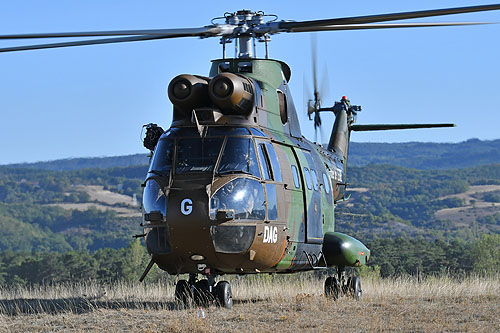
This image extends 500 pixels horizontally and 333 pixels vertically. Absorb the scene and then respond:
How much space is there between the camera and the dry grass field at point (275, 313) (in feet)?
43.7

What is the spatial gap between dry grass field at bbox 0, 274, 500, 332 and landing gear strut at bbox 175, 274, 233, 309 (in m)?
0.31

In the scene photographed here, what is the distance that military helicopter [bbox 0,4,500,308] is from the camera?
14836 millimetres

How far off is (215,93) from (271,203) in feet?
7.76

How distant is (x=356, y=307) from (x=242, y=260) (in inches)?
107

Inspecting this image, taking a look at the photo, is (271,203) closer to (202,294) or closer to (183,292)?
(202,294)

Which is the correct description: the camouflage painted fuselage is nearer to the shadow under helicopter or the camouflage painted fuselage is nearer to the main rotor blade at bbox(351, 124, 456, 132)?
the shadow under helicopter

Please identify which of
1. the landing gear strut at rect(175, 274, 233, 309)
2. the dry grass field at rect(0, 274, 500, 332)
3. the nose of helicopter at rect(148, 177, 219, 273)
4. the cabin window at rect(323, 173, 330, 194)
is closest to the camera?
the dry grass field at rect(0, 274, 500, 332)

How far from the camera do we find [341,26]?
15.0 metres

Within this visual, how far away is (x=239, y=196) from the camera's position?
15.0 meters

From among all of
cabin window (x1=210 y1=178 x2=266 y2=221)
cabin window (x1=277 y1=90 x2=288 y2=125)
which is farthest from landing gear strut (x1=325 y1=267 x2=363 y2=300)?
cabin window (x1=210 y1=178 x2=266 y2=221)

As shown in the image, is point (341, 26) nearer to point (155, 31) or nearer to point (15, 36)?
point (155, 31)

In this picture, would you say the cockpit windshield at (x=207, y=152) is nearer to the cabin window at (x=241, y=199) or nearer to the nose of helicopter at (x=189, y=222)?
the cabin window at (x=241, y=199)

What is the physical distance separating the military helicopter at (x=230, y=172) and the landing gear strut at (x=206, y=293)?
0.02 meters

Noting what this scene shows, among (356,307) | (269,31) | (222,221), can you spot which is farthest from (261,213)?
(269,31)
